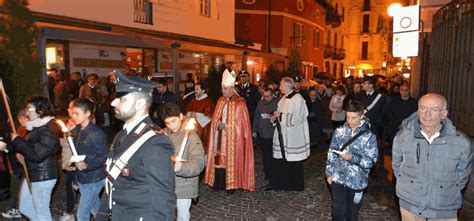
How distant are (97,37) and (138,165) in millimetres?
9961

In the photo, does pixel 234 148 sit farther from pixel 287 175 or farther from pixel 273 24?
pixel 273 24

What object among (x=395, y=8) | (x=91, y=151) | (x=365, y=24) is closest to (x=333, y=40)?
(x=365, y=24)

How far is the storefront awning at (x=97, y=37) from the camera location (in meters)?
10.7

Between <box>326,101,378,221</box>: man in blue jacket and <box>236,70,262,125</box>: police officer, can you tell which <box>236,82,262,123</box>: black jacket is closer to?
<box>236,70,262,125</box>: police officer

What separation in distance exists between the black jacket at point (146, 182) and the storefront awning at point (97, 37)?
28.9 feet

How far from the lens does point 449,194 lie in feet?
12.5

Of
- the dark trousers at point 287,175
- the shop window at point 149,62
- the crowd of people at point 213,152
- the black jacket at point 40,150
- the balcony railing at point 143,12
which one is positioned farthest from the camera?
the shop window at point 149,62

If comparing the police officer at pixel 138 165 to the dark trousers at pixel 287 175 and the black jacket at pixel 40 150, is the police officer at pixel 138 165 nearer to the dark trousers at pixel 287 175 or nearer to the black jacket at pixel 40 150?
the black jacket at pixel 40 150

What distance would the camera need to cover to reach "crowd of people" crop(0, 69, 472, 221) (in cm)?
291

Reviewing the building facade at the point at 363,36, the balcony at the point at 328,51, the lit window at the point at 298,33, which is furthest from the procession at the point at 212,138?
the building facade at the point at 363,36

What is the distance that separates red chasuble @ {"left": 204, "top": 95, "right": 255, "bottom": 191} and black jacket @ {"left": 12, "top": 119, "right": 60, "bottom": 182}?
2.96 m

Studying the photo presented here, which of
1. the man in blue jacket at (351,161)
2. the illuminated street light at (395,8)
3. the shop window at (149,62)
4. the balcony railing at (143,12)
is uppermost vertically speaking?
the balcony railing at (143,12)

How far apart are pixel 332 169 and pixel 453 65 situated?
366cm

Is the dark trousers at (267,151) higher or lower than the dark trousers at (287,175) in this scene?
higher
